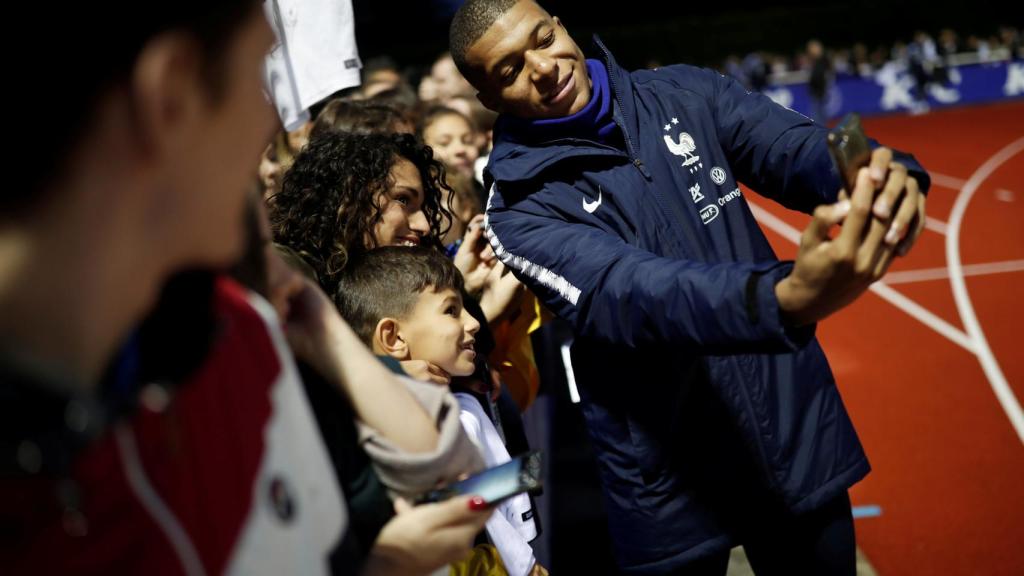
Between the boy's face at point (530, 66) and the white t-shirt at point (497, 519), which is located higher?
the boy's face at point (530, 66)

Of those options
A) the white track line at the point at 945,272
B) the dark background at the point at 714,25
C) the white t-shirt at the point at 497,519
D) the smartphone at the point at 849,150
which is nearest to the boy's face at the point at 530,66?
the white t-shirt at the point at 497,519

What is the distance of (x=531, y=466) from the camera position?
141 cm

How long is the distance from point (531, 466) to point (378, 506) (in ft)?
0.74

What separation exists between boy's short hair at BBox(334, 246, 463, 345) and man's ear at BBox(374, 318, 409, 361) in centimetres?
3

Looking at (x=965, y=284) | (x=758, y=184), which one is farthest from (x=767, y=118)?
(x=965, y=284)

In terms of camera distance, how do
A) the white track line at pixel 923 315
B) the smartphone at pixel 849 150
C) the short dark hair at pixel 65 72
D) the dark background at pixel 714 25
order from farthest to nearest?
the dark background at pixel 714 25 < the white track line at pixel 923 315 < the smartphone at pixel 849 150 < the short dark hair at pixel 65 72

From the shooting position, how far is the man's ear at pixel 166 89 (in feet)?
2.93

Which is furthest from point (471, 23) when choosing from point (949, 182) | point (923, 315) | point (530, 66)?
point (949, 182)

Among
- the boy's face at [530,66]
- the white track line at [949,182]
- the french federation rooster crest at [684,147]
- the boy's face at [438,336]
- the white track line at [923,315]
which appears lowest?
the white track line at [949,182]

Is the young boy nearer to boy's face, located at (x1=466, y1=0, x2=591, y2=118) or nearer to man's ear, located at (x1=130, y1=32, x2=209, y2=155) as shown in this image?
boy's face, located at (x1=466, y1=0, x2=591, y2=118)

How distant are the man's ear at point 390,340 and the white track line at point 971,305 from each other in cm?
429

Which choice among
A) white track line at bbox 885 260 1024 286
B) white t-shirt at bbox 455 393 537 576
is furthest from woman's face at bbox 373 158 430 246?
white track line at bbox 885 260 1024 286

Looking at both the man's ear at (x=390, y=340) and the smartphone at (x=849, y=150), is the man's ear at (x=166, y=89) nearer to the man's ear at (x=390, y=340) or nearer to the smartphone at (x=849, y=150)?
the smartphone at (x=849, y=150)

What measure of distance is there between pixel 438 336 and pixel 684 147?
2.74 ft
